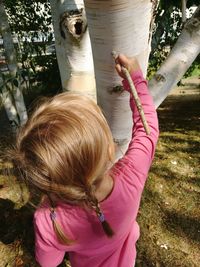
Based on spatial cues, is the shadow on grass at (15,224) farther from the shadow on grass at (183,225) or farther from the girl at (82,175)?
the girl at (82,175)

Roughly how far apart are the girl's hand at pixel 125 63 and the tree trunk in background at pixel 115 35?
0.08ft

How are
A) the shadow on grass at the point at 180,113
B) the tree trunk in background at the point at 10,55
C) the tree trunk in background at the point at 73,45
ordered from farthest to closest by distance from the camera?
the shadow on grass at the point at 180,113
the tree trunk in background at the point at 10,55
the tree trunk in background at the point at 73,45

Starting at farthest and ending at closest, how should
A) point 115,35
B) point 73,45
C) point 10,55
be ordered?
point 10,55, point 73,45, point 115,35

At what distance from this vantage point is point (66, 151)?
116 centimetres

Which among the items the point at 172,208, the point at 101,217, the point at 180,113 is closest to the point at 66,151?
the point at 101,217

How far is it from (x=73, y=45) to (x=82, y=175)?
751 mm

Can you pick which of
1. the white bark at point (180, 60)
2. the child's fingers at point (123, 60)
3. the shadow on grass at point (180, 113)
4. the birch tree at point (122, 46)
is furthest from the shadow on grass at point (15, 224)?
the shadow on grass at point (180, 113)

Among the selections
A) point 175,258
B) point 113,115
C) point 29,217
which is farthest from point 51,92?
point 113,115

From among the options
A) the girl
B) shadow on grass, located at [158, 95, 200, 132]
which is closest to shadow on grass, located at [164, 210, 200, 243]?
the girl

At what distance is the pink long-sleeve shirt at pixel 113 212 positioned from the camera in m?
1.38

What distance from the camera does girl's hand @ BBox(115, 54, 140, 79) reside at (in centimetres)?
135

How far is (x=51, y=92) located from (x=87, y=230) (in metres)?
5.68

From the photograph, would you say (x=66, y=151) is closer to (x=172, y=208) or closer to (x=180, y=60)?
(x=180, y=60)

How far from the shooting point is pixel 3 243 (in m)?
3.30
